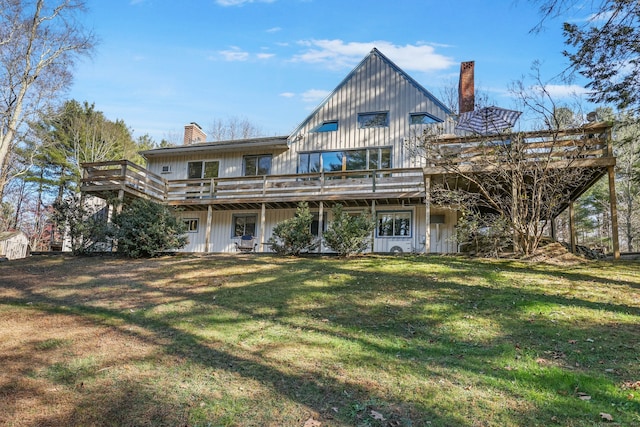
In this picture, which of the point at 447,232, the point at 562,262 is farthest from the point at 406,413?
the point at 447,232

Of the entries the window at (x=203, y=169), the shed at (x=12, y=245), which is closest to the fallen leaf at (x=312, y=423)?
the window at (x=203, y=169)

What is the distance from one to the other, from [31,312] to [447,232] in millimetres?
13879

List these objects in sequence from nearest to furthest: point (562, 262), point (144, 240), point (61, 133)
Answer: point (562, 262)
point (144, 240)
point (61, 133)

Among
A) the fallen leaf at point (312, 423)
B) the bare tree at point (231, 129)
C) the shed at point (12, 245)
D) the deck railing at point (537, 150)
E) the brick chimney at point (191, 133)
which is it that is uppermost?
the bare tree at point (231, 129)

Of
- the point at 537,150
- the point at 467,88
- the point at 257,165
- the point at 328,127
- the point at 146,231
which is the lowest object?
the point at 146,231

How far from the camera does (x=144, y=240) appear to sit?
45.4 ft

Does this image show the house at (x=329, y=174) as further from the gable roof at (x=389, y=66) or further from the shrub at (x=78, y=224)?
the shrub at (x=78, y=224)

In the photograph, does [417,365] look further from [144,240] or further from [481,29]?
[481,29]

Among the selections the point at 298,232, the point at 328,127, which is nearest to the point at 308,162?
the point at 328,127

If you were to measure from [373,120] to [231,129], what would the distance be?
25.9m

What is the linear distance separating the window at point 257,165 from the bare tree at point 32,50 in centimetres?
1023

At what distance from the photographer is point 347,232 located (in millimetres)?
12969

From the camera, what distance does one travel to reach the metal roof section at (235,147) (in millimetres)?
18484

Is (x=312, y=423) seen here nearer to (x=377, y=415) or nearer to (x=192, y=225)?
(x=377, y=415)
